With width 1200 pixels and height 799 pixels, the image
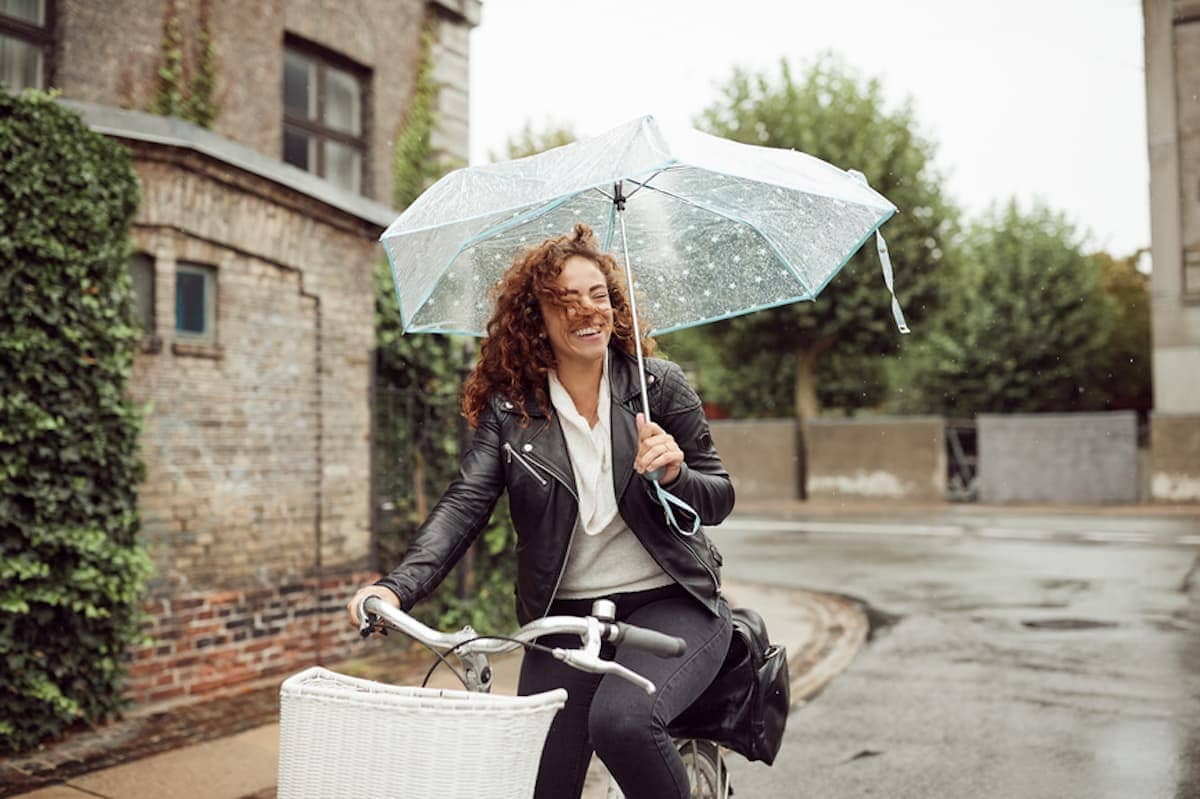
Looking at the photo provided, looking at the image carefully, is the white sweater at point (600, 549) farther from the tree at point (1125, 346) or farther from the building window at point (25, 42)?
the tree at point (1125, 346)

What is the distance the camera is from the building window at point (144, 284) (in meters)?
6.38

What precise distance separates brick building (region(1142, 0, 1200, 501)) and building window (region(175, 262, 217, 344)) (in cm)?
1362

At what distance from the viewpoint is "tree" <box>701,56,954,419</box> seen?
24.5 m

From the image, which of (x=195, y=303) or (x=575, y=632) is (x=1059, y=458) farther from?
(x=575, y=632)

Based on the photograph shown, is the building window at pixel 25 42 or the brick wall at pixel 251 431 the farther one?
the building window at pixel 25 42

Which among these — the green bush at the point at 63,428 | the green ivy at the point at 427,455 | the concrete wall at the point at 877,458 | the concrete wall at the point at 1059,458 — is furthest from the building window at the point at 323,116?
the concrete wall at the point at 1059,458

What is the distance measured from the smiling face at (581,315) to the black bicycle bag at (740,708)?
860 mm

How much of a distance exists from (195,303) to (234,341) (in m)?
0.33

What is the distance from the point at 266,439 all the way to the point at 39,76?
2.71m

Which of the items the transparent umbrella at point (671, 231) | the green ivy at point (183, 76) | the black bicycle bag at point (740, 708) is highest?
the green ivy at point (183, 76)

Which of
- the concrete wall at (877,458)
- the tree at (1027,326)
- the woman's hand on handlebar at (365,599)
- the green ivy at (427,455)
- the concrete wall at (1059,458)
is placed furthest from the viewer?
the tree at (1027,326)

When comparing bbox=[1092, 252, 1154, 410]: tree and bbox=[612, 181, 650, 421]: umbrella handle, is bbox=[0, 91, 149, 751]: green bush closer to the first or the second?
bbox=[612, 181, 650, 421]: umbrella handle

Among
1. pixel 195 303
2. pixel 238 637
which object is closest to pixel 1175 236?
pixel 195 303

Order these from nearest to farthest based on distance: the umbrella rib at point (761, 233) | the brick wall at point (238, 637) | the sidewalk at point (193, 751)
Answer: the umbrella rib at point (761, 233)
the sidewalk at point (193, 751)
the brick wall at point (238, 637)
